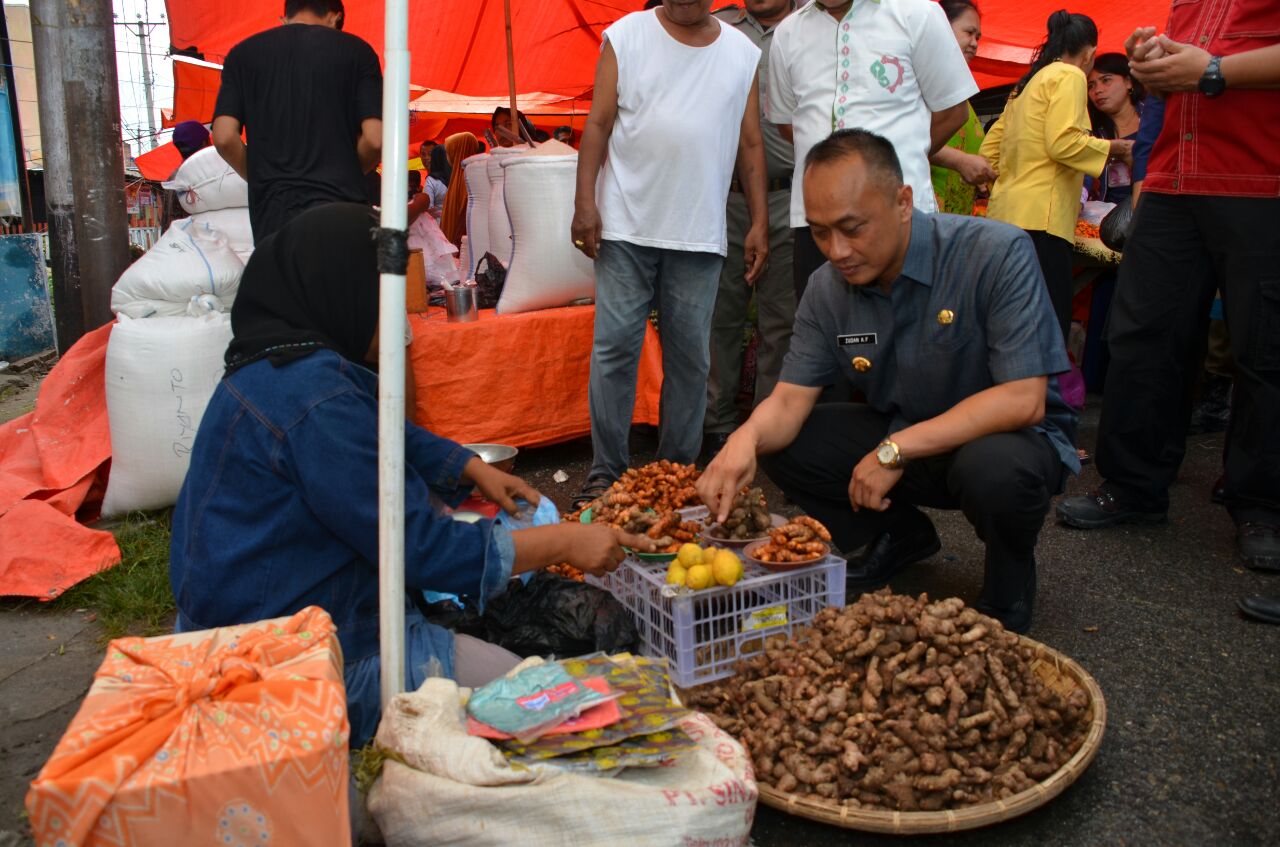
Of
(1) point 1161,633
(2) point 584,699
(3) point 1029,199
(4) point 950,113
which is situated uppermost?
(4) point 950,113

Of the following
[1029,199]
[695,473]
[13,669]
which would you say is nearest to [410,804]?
[695,473]

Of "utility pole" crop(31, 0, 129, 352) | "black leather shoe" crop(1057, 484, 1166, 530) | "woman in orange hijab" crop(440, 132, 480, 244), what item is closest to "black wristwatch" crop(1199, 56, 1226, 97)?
"black leather shoe" crop(1057, 484, 1166, 530)

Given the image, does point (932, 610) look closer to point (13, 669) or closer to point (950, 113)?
point (950, 113)

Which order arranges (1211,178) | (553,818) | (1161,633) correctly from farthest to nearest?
(1211,178) < (1161,633) < (553,818)

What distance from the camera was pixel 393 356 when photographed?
6.06 feet

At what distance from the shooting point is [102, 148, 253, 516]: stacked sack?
14.3ft

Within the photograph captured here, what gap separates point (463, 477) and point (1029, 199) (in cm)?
374

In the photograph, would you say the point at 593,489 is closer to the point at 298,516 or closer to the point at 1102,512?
the point at 1102,512

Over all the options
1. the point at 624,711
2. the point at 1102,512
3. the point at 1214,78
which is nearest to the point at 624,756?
the point at 624,711

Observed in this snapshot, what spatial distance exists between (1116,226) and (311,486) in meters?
5.37

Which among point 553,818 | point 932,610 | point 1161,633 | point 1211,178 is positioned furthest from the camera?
point 1211,178

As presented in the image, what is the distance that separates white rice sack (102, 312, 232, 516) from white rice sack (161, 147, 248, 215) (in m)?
1.35

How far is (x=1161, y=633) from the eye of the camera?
315 centimetres

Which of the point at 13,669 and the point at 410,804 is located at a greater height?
the point at 410,804
